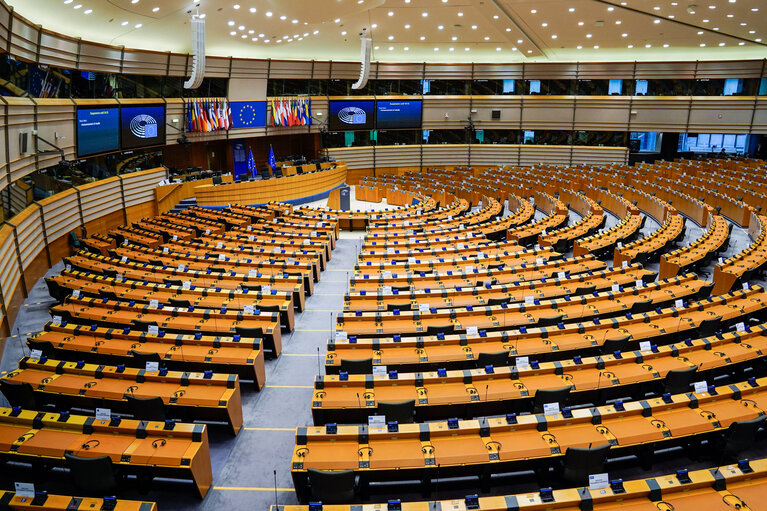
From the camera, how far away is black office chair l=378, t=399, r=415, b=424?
7.78 metres

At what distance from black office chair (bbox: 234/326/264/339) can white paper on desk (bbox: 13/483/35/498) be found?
15.0ft

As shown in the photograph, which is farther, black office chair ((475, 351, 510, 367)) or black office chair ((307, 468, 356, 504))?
black office chair ((475, 351, 510, 367))

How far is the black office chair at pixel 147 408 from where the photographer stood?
8023 mm

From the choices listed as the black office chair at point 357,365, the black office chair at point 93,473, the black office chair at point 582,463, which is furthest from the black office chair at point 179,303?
the black office chair at point 582,463

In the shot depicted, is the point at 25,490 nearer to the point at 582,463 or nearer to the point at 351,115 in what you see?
the point at 582,463

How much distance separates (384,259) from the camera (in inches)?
643

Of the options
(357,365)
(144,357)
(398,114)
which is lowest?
(144,357)

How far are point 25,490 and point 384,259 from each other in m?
11.3

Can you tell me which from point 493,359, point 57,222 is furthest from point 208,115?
point 493,359

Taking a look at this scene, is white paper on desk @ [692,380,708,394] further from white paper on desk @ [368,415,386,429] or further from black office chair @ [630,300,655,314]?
white paper on desk @ [368,415,386,429]

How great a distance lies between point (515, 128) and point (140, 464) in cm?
3371

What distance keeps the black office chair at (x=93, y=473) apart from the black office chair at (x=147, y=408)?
51.6 inches

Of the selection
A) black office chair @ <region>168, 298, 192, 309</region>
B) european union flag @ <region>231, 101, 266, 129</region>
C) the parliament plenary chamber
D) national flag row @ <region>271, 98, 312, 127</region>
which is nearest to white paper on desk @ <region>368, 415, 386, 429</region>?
the parliament plenary chamber

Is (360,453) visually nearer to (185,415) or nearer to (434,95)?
(185,415)
